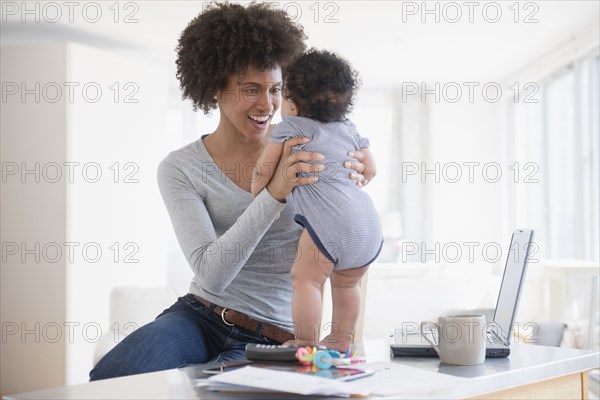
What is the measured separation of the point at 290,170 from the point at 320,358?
0.61 m

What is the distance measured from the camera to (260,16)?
6.91 feet

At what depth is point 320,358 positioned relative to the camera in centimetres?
115

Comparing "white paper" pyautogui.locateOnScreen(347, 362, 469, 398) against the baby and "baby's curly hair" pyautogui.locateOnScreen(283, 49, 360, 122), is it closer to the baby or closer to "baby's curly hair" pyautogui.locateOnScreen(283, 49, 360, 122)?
the baby

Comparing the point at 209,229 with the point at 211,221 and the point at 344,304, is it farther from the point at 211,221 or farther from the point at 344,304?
the point at 344,304

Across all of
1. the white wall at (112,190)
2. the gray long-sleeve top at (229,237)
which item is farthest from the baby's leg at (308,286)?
the white wall at (112,190)

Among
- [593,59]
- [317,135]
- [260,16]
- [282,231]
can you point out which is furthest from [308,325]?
[593,59]

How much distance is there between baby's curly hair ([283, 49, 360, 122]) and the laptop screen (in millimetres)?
540

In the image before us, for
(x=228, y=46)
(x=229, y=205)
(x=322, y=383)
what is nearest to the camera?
(x=322, y=383)

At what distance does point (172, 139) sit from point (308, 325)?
6.73 m

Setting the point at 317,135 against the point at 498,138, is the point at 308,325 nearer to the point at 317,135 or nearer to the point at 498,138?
the point at 317,135

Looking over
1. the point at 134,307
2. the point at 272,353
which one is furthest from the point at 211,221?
the point at 134,307

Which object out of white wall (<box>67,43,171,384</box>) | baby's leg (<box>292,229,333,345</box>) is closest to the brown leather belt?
baby's leg (<box>292,229,333,345</box>)

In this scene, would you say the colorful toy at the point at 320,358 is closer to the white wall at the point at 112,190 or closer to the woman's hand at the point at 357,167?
the woman's hand at the point at 357,167

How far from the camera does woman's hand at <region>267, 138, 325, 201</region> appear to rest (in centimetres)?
167
